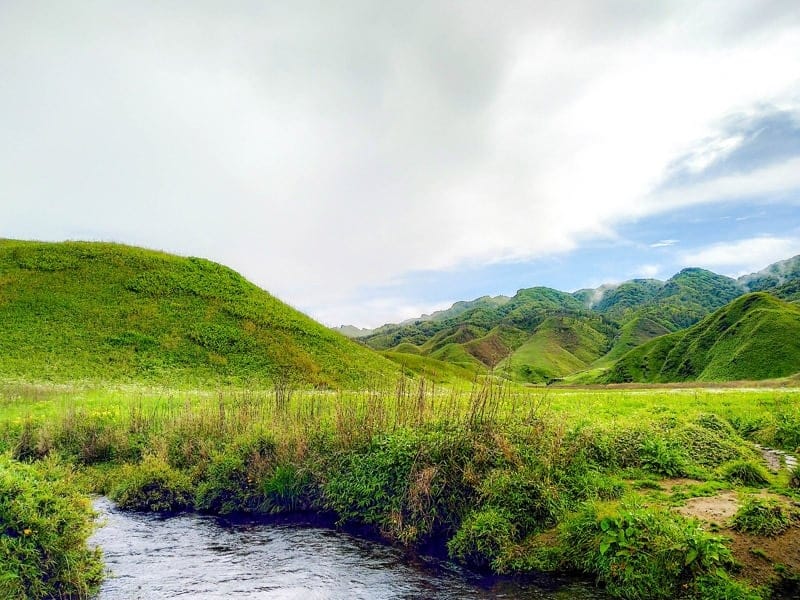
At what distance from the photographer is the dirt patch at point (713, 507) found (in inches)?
496

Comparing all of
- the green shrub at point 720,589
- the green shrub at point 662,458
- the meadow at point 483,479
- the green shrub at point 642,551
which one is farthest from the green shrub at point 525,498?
the green shrub at point 662,458

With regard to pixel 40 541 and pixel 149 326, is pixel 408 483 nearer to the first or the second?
pixel 40 541

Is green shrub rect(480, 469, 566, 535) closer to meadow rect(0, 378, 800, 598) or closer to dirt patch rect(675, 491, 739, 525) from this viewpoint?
meadow rect(0, 378, 800, 598)

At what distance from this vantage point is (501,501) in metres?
13.9

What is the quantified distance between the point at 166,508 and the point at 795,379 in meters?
49.9

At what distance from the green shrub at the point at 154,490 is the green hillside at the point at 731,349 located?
111808mm

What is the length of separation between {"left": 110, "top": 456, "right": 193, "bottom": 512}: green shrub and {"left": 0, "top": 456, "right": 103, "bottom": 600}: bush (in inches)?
247

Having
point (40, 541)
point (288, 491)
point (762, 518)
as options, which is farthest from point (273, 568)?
point (762, 518)

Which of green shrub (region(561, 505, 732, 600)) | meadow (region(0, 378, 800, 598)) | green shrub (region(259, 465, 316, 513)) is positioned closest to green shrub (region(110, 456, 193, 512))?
meadow (region(0, 378, 800, 598))

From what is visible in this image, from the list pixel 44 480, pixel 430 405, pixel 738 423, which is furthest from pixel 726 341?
pixel 44 480

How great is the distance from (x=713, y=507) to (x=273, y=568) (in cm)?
1126

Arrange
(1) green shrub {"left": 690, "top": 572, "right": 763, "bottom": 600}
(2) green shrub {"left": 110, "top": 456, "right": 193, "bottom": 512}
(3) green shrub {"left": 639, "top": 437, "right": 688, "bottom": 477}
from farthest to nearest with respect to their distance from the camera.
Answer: (2) green shrub {"left": 110, "top": 456, "right": 193, "bottom": 512}
(3) green shrub {"left": 639, "top": 437, "right": 688, "bottom": 477}
(1) green shrub {"left": 690, "top": 572, "right": 763, "bottom": 600}

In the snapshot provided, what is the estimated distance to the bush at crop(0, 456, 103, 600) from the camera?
10.3m

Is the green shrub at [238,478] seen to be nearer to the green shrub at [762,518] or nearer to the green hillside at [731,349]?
the green shrub at [762,518]
